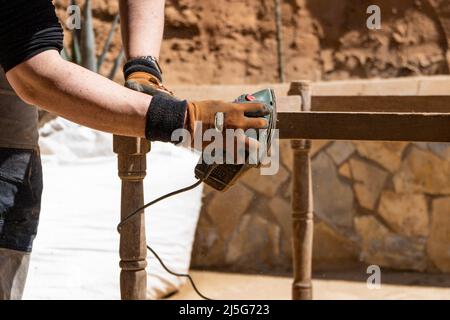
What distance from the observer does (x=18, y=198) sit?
229cm

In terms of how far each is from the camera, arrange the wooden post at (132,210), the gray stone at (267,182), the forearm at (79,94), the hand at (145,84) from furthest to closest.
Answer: the gray stone at (267,182), the wooden post at (132,210), the hand at (145,84), the forearm at (79,94)

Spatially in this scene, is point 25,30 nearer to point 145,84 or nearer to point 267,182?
point 145,84

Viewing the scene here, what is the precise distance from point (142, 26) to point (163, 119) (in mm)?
623

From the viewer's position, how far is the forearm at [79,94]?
1.85 meters

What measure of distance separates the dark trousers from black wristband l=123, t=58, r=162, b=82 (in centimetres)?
30

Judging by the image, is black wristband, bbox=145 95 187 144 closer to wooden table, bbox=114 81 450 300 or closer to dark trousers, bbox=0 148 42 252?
dark trousers, bbox=0 148 42 252

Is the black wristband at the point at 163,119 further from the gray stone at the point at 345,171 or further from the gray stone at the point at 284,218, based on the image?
the gray stone at the point at 345,171

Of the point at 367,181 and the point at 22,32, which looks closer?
the point at 22,32

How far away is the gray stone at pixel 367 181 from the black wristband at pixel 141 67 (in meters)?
3.23

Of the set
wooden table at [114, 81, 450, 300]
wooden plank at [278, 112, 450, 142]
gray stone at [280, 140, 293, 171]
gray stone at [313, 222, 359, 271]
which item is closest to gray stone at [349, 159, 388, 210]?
gray stone at [313, 222, 359, 271]

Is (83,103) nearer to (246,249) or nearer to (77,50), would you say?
(246,249)

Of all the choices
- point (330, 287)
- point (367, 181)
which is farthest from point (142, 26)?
point (367, 181)

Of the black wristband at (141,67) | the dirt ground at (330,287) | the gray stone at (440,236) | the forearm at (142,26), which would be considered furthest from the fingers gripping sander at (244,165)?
the gray stone at (440,236)
